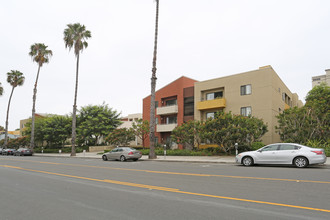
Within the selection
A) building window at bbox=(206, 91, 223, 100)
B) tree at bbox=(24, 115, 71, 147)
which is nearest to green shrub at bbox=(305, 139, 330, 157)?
building window at bbox=(206, 91, 223, 100)

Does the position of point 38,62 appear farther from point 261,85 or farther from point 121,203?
point 121,203

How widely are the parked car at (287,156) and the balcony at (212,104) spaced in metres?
14.7

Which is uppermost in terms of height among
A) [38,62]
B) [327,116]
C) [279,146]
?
[38,62]

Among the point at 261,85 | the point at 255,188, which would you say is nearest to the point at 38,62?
the point at 261,85

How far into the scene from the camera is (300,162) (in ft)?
41.7

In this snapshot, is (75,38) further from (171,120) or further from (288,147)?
(288,147)

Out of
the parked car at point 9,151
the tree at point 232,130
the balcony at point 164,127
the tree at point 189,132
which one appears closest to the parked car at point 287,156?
the tree at point 232,130

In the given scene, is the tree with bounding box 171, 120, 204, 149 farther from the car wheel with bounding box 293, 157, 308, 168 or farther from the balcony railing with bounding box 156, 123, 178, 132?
the car wheel with bounding box 293, 157, 308, 168

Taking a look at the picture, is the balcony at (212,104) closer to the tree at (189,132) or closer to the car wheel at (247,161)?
the tree at (189,132)

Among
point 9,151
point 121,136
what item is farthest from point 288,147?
point 9,151

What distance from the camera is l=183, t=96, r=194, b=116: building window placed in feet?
108

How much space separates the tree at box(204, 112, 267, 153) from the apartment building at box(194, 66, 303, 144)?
335cm

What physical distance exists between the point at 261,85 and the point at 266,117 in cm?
346

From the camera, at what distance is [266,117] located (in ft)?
84.2
